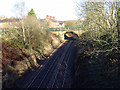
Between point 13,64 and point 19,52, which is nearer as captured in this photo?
point 13,64

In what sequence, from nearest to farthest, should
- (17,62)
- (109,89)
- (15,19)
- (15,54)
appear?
(109,89), (17,62), (15,54), (15,19)

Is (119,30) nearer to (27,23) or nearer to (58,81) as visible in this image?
(58,81)

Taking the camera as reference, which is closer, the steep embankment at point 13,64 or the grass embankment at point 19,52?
the steep embankment at point 13,64

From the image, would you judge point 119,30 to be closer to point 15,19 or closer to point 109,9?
point 109,9

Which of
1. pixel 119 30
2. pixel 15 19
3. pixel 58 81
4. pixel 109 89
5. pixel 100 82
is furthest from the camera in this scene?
pixel 15 19

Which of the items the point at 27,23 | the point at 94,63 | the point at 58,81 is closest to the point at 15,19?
the point at 27,23

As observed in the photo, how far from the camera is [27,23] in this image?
20625 millimetres

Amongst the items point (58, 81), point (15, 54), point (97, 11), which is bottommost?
point (58, 81)

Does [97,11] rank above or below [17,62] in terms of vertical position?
above

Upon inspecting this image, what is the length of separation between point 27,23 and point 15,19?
2.00 metres

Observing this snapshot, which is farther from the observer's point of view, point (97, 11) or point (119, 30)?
point (97, 11)

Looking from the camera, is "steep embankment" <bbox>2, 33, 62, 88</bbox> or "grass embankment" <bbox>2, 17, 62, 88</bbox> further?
"grass embankment" <bbox>2, 17, 62, 88</bbox>

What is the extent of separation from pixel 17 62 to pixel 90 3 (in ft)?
34.8

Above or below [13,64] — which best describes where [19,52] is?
above
